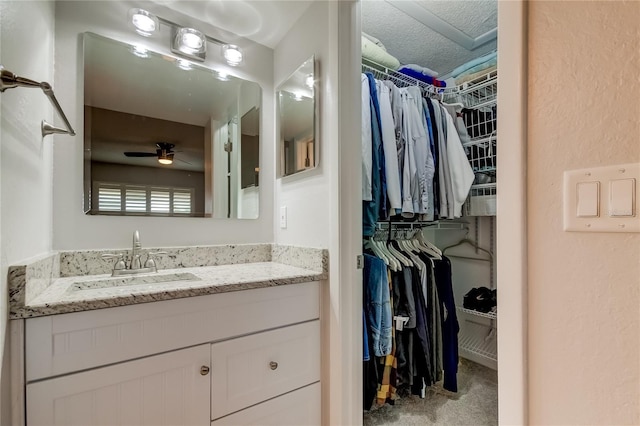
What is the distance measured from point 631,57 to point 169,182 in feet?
5.57

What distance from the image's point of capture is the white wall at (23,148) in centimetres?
77

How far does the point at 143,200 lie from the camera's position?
150 centimetres

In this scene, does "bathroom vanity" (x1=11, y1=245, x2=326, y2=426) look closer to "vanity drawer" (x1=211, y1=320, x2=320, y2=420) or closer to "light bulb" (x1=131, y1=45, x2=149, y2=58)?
"vanity drawer" (x1=211, y1=320, x2=320, y2=420)

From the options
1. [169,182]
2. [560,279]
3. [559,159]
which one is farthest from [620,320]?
[169,182]

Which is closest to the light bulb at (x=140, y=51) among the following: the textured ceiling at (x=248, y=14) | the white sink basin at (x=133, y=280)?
the textured ceiling at (x=248, y=14)

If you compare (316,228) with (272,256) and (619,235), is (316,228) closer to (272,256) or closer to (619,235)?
(272,256)

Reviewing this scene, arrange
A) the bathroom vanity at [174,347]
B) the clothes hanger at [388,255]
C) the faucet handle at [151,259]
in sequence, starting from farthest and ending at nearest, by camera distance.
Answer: the clothes hanger at [388,255]
the faucet handle at [151,259]
the bathroom vanity at [174,347]

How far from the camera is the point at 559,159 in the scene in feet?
1.97

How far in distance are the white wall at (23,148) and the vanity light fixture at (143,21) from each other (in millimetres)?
307

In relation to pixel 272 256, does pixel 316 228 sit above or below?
above

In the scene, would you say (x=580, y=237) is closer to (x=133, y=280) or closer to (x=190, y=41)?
(x=133, y=280)

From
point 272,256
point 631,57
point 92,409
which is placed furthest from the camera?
point 272,256

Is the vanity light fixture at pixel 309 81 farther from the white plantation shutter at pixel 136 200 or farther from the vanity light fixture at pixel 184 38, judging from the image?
the white plantation shutter at pixel 136 200

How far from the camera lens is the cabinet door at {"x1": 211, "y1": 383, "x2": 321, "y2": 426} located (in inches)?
45.7
